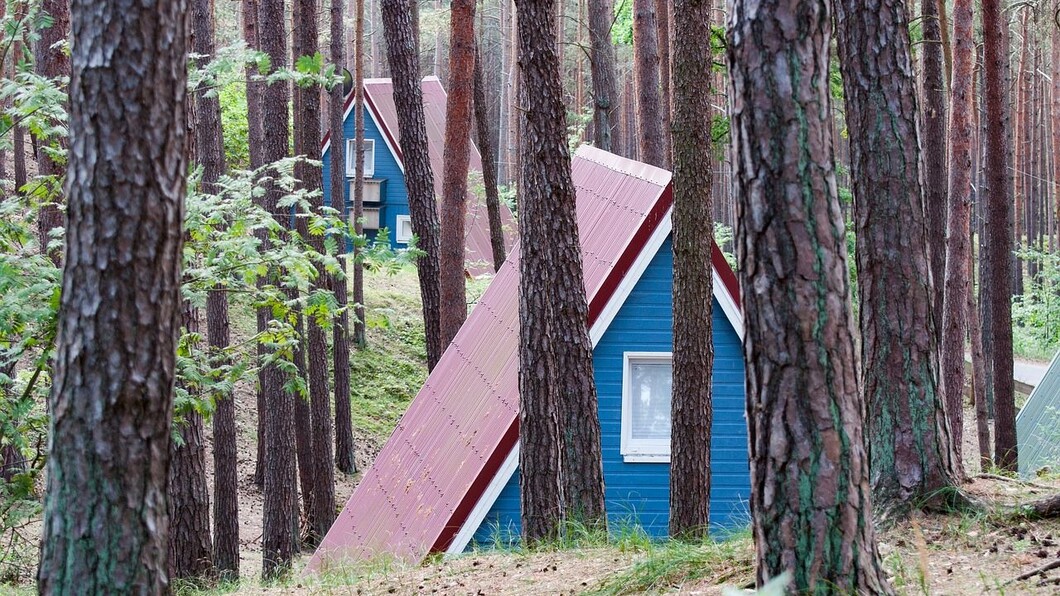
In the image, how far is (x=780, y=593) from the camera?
1.20 m

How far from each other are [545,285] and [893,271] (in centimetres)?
332

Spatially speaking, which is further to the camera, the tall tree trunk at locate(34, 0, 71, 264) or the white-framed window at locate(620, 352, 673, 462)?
the white-framed window at locate(620, 352, 673, 462)

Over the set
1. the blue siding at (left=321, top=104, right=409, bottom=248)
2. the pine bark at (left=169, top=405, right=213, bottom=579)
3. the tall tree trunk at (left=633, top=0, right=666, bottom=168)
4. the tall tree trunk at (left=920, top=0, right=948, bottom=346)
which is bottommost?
the pine bark at (left=169, top=405, right=213, bottom=579)

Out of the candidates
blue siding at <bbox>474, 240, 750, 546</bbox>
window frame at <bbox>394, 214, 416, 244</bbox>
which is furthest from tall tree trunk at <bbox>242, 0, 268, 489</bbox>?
window frame at <bbox>394, 214, 416, 244</bbox>

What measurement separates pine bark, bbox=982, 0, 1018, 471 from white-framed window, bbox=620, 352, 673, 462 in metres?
4.51

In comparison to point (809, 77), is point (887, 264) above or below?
below

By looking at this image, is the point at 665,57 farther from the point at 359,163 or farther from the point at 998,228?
the point at 998,228

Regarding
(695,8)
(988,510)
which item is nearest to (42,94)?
(695,8)

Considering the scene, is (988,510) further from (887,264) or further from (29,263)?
(29,263)

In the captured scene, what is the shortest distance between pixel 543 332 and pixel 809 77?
15.7 feet

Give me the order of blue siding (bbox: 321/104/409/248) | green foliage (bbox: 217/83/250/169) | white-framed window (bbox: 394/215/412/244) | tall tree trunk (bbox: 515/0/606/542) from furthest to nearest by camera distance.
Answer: white-framed window (bbox: 394/215/412/244)
blue siding (bbox: 321/104/409/248)
green foliage (bbox: 217/83/250/169)
tall tree trunk (bbox: 515/0/606/542)

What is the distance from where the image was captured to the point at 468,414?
1175 cm

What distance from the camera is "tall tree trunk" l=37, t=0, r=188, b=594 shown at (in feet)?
12.6

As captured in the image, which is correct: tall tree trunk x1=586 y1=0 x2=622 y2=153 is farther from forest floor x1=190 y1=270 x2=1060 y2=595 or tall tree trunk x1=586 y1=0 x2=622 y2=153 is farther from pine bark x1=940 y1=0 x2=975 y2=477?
forest floor x1=190 y1=270 x2=1060 y2=595
